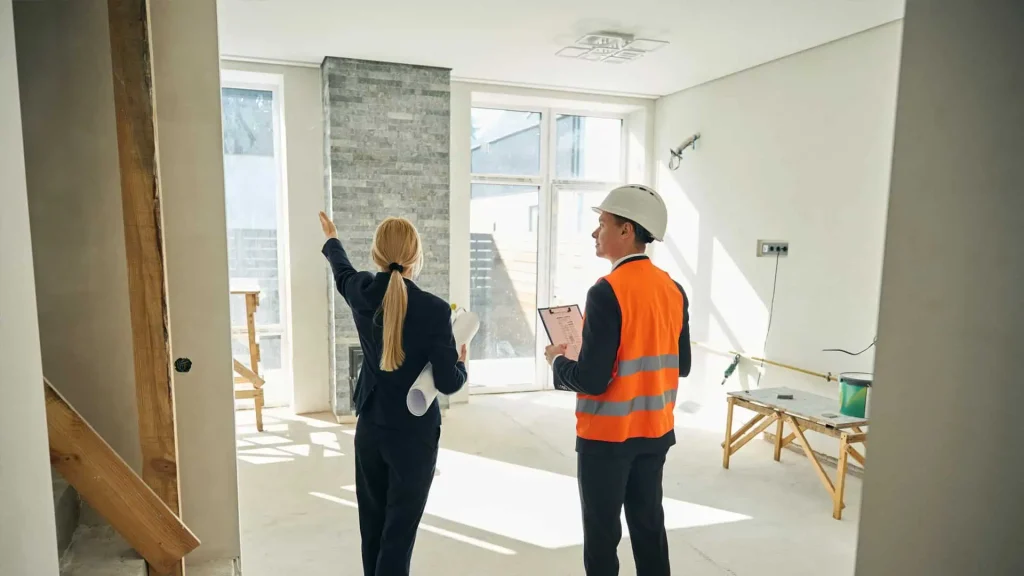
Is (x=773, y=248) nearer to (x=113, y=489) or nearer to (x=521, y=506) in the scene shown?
(x=521, y=506)

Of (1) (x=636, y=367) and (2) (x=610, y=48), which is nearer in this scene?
(1) (x=636, y=367)

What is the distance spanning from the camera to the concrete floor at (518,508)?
2.88 m

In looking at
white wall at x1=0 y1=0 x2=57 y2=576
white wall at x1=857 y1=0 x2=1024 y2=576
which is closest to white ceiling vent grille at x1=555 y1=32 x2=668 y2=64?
white wall at x1=857 y1=0 x2=1024 y2=576

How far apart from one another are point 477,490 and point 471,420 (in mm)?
1467

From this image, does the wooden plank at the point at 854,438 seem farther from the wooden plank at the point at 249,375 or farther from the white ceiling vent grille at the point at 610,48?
the wooden plank at the point at 249,375

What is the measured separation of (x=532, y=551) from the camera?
2.97m

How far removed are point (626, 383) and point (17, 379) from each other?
156 centimetres

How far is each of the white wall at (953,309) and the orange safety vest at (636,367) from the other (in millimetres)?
1038

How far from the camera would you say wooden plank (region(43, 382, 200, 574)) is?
1970mm

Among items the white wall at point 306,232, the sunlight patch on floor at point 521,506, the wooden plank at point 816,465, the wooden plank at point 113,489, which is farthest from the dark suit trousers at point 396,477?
the white wall at point 306,232

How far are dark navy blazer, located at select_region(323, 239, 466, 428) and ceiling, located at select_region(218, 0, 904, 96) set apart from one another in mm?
2211

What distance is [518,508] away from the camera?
136 inches

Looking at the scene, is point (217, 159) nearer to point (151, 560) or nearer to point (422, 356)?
point (422, 356)

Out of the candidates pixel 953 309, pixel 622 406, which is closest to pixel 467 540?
pixel 622 406
